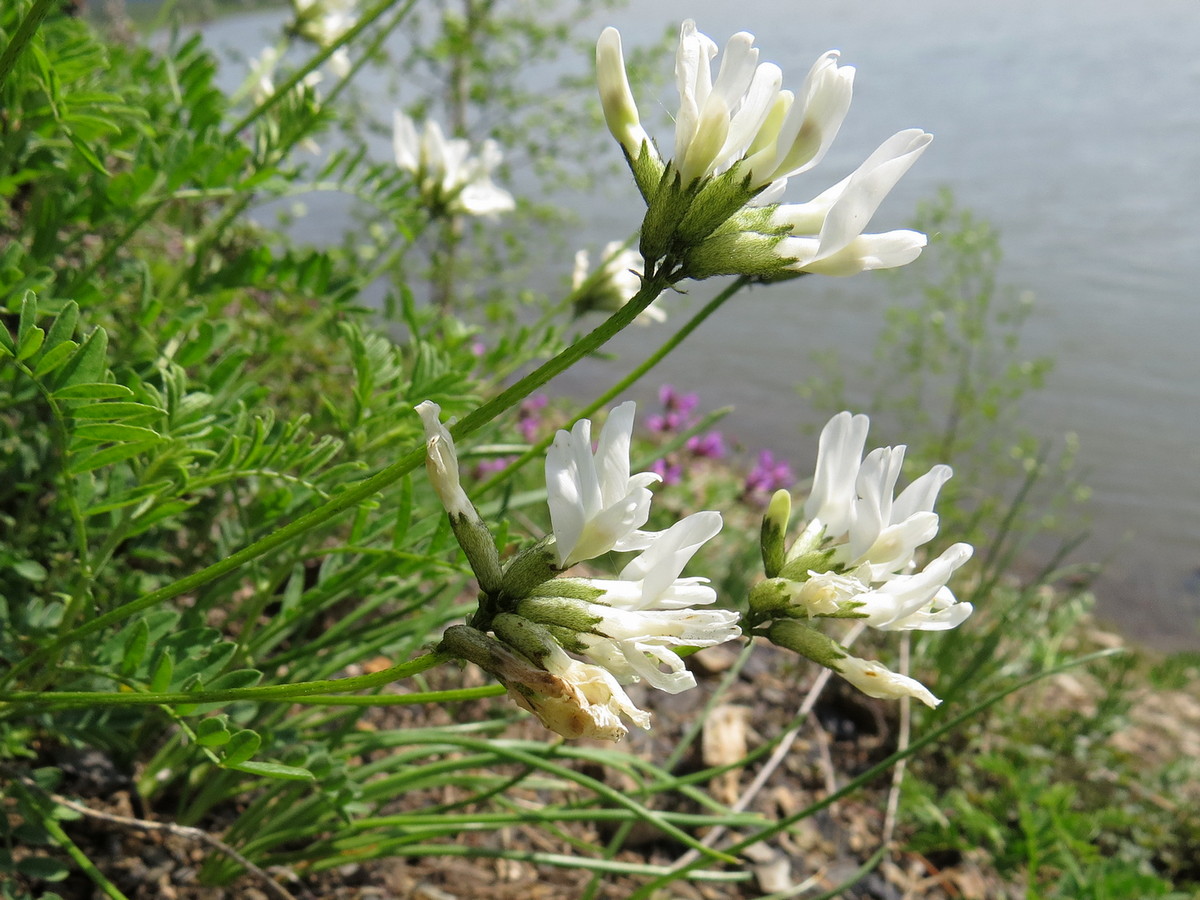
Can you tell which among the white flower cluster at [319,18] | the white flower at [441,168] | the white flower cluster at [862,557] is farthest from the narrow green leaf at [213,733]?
the white flower cluster at [319,18]

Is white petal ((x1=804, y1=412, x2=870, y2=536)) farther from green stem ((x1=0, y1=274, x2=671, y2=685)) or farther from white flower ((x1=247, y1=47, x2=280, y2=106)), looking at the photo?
white flower ((x1=247, y1=47, x2=280, y2=106))

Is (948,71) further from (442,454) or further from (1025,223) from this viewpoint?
(442,454)

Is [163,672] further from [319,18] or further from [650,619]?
[319,18]

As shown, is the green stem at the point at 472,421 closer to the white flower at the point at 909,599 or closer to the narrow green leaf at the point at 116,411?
the narrow green leaf at the point at 116,411

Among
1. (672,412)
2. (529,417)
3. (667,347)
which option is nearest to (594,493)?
(667,347)

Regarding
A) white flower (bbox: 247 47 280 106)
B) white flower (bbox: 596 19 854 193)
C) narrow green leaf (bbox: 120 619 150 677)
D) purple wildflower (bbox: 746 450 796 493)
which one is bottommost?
purple wildflower (bbox: 746 450 796 493)

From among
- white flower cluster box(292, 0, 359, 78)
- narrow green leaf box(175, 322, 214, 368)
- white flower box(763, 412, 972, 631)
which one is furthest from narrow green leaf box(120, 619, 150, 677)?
white flower cluster box(292, 0, 359, 78)
